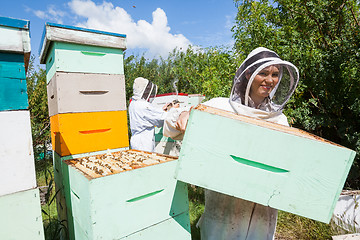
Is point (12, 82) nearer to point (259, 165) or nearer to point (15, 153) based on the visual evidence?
point (15, 153)

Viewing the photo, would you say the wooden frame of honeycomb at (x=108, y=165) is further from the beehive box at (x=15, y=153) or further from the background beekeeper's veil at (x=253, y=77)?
the background beekeeper's veil at (x=253, y=77)

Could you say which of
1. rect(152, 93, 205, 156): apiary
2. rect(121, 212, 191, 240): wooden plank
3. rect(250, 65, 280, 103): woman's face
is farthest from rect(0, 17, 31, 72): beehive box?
rect(152, 93, 205, 156): apiary

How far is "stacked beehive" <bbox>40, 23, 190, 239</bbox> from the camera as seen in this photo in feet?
3.76

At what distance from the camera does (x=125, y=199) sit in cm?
119

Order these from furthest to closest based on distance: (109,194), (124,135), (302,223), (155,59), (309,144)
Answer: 1. (155,59)
2. (302,223)
3. (124,135)
4. (109,194)
5. (309,144)

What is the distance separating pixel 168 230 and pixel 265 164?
76 cm

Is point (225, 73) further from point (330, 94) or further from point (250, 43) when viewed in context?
point (330, 94)

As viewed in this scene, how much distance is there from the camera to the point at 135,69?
911cm

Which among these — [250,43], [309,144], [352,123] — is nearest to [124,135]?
[309,144]

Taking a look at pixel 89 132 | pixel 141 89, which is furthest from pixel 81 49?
pixel 141 89

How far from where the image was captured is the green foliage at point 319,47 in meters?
3.04

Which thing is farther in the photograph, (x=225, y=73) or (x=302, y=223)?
(x=225, y=73)

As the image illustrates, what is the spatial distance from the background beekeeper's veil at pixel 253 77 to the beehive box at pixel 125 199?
0.66m

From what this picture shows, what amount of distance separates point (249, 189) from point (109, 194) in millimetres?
684
